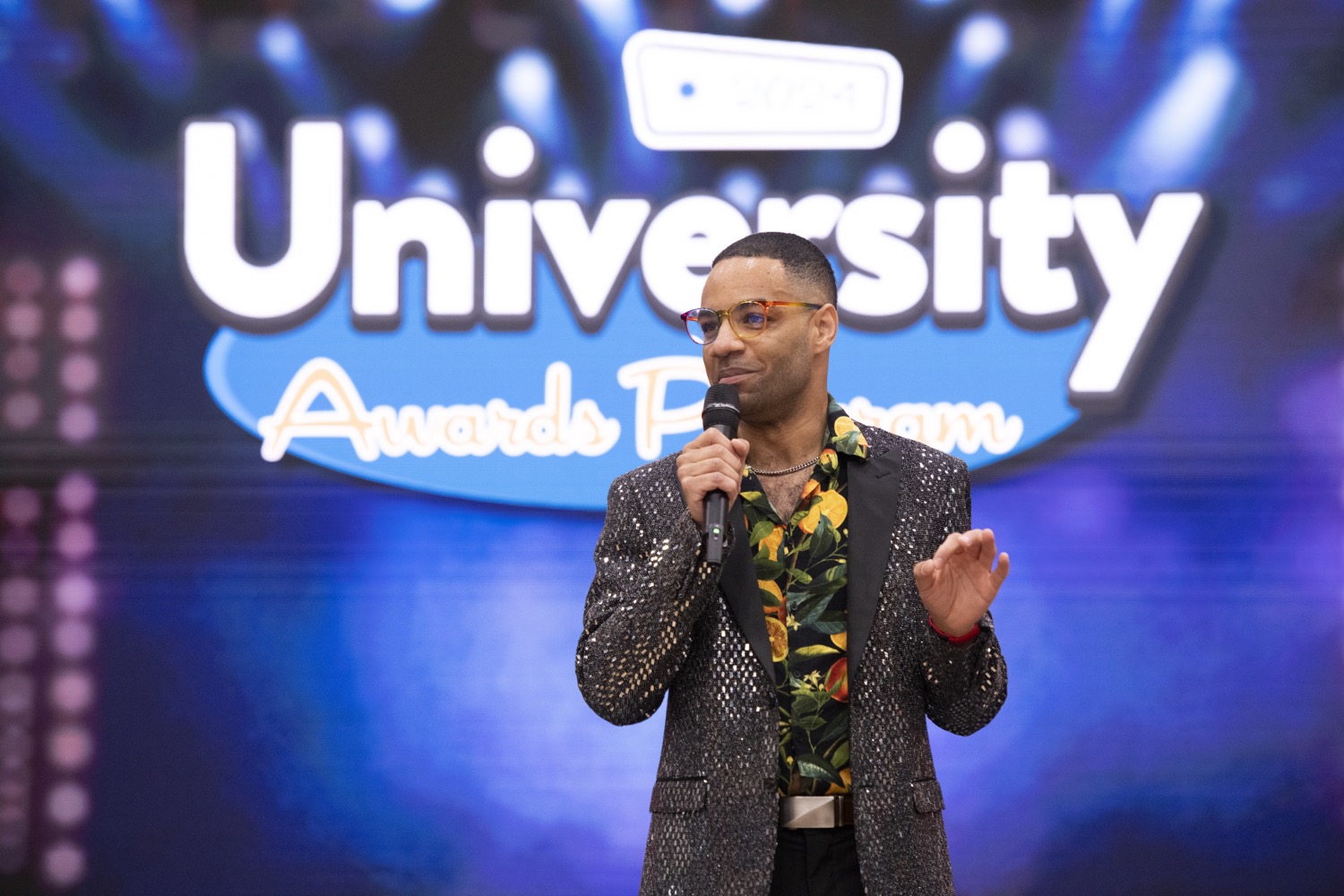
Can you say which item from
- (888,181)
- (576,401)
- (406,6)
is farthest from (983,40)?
(406,6)

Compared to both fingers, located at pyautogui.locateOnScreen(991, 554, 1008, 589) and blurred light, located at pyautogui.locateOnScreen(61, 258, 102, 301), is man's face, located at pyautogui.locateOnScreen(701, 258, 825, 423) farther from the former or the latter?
blurred light, located at pyautogui.locateOnScreen(61, 258, 102, 301)

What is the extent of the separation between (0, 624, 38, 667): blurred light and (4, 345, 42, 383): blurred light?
0.74 meters

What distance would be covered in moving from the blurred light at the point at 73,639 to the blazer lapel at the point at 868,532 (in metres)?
2.85

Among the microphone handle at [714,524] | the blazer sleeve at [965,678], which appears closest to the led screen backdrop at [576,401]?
the blazer sleeve at [965,678]

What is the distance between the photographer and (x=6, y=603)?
401 centimetres

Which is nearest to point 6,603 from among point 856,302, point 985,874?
point 856,302

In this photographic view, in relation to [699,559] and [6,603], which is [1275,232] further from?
[6,603]

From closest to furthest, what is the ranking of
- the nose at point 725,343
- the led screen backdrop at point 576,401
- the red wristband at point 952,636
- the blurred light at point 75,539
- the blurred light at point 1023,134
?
the red wristband at point 952,636
the nose at point 725,343
the led screen backdrop at point 576,401
the blurred light at point 1023,134
the blurred light at point 75,539

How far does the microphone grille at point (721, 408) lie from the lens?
1.90m

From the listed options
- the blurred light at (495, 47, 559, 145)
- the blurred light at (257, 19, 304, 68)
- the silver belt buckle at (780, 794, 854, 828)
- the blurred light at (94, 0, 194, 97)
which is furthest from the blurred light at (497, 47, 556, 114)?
the silver belt buckle at (780, 794, 854, 828)

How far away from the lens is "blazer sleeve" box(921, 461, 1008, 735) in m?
1.86

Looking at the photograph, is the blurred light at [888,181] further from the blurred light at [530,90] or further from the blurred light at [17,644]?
the blurred light at [17,644]

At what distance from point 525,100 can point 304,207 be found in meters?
0.73

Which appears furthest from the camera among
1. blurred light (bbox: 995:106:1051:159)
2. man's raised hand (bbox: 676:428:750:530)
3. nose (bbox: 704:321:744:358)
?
blurred light (bbox: 995:106:1051:159)
